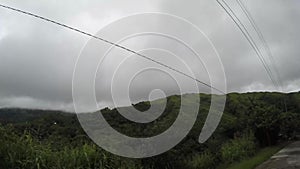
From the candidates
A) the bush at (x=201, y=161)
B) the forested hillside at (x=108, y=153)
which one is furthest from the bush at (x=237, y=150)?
the bush at (x=201, y=161)

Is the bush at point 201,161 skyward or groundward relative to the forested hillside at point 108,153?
groundward

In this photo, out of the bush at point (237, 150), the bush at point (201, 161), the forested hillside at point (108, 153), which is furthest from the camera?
the bush at point (237, 150)

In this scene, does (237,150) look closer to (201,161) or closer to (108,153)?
(201,161)

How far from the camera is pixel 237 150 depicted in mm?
16328

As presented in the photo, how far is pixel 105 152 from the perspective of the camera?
8.52 metres

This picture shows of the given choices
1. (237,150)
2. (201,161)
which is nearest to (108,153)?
(201,161)

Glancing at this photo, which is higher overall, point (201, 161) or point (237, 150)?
point (237, 150)

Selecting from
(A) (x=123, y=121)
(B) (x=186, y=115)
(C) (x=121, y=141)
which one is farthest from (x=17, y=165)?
(B) (x=186, y=115)

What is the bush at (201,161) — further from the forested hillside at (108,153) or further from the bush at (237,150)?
the bush at (237,150)

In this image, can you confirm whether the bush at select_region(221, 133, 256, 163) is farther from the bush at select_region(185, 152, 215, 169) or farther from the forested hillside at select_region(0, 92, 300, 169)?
the bush at select_region(185, 152, 215, 169)

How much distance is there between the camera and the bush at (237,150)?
1558 centimetres

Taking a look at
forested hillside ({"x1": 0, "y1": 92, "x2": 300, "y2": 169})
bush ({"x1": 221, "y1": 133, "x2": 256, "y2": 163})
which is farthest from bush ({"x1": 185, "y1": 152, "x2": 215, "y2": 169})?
bush ({"x1": 221, "y1": 133, "x2": 256, "y2": 163})

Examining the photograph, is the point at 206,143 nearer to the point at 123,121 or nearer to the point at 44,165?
the point at 123,121

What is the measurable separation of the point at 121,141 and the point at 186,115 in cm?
528
